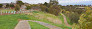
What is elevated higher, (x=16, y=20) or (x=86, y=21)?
(x=86, y=21)

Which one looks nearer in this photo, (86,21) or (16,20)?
(86,21)

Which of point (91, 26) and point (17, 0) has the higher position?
point (91, 26)

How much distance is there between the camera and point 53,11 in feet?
174

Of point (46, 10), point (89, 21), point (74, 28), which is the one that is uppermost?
point (89, 21)

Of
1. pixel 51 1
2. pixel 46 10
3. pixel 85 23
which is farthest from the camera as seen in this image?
pixel 51 1

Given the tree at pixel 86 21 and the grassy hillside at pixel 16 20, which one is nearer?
the tree at pixel 86 21

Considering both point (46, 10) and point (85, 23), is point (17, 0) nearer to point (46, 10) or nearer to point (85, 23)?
point (46, 10)

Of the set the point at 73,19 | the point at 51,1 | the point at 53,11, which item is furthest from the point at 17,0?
the point at 73,19

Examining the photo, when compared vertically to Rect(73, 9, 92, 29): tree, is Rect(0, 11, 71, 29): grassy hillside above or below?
below

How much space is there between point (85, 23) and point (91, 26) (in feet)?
1.05

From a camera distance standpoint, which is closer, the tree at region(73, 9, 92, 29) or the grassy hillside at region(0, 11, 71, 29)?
the tree at region(73, 9, 92, 29)

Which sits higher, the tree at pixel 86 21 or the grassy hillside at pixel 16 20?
the tree at pixel 86 21

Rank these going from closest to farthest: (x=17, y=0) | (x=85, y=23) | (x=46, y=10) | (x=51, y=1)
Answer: (x=85, y=23)
(x=46, y=10)
(x=51, y=1)
(x=17, y=0)

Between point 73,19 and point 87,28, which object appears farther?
point 73,19
